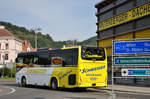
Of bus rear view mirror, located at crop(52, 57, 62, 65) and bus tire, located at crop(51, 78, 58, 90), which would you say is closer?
bus rear view mirror, located at crop(52, 57, 62, 65)

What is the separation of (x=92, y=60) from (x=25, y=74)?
8.80 m

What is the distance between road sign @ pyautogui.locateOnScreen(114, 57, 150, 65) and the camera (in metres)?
11.8

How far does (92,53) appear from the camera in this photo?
1805 cm

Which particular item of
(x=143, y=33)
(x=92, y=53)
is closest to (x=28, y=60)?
(x=92, y=53)

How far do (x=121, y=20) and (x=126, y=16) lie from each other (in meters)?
0.92

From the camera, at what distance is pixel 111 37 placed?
88.3 ft

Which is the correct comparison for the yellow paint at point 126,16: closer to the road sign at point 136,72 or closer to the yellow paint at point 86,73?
the yellow paint at point 86,73

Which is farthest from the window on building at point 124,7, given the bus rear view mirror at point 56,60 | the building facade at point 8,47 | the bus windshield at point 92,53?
the building facade at point 8,47

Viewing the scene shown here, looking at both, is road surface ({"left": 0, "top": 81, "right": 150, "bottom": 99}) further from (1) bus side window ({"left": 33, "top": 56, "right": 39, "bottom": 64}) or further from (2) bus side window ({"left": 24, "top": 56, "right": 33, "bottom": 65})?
(2) bus side window ({"left": 24, "top": 56, "right": 33, "bottom": 65})

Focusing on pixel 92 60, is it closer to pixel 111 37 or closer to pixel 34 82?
pixel 34 82

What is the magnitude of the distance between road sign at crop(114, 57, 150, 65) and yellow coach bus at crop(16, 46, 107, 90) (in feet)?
18.1

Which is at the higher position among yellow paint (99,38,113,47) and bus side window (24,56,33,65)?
yellow paint (99,38,113,47)

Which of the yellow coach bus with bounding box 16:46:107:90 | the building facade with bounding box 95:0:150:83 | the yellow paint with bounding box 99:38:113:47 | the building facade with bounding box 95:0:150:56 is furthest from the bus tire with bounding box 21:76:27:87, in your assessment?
the yellow paint with bounding box 99:38:113:47

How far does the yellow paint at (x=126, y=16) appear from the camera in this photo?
21591 millimetres
